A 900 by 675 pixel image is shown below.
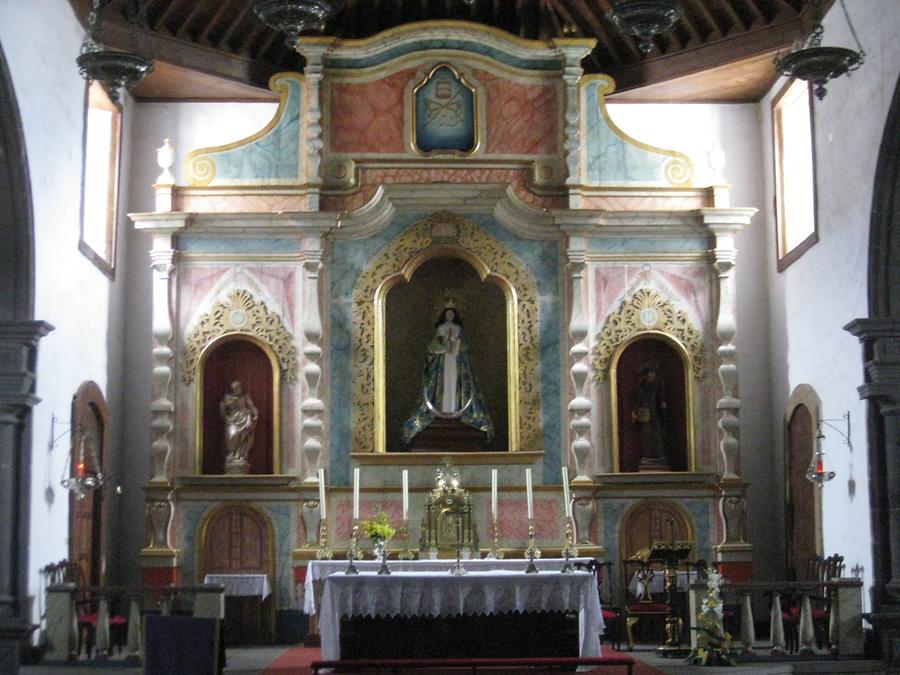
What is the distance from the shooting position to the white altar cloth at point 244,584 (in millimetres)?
14914

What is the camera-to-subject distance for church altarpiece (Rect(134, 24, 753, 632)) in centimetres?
1538

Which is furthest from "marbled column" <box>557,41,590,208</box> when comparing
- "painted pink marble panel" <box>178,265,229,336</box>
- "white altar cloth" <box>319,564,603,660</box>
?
"white altar cloth" <box>319,564,603,660</box>

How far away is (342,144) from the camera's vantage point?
16.0m

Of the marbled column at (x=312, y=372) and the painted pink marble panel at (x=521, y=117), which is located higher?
the painted pink marble panel at (x=521, y=117)

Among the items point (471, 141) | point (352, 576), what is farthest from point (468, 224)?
point (352, 576)

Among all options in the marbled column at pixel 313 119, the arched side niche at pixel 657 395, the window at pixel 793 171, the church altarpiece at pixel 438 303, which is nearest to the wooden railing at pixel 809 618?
the church altarpiece at pixel 438 303

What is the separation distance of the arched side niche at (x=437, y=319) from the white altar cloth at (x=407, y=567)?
93.8 inches

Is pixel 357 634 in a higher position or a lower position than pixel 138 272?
lower

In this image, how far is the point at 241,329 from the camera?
1560 centimetres

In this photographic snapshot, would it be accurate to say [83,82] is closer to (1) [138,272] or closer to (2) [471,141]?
(1) [138,272]

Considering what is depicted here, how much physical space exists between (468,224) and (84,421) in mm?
4842

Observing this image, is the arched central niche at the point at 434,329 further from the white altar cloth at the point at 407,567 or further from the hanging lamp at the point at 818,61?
the hanging lamp at the point at 818,61

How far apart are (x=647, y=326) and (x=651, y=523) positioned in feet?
7.35

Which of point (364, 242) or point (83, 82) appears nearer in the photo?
point (83, 82)
